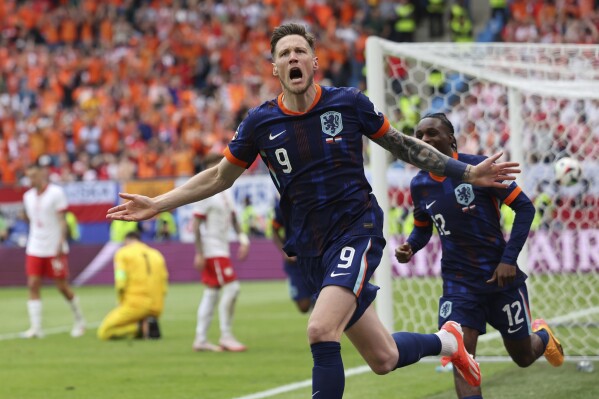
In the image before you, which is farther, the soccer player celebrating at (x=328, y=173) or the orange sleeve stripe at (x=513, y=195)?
the orange sleeve stripe at (x=513, y=195)

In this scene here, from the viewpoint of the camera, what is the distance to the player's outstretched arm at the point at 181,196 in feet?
20.9

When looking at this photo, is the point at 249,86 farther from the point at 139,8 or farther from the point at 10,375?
A: the point at 10,375

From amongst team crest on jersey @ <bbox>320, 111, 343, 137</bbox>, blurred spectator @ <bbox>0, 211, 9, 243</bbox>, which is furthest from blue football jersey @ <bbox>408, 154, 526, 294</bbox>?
blurred spectator @ <bbox>0, 211, 9, 243</bbox>

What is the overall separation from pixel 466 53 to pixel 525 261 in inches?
88.1

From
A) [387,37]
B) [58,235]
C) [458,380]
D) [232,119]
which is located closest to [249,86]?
[232,119]

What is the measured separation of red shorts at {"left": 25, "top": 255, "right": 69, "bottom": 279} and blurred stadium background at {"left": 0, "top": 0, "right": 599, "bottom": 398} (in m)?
1.29

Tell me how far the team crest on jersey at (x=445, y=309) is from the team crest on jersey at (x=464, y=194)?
665 mm

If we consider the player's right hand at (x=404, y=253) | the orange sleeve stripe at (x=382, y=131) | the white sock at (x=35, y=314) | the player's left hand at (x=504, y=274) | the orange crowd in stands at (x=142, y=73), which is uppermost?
the orange crowd in stands at (x=142, y=73)

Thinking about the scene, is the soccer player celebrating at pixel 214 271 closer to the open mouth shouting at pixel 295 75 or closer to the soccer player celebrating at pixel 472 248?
the soccer player celebrating at pixel 472 248

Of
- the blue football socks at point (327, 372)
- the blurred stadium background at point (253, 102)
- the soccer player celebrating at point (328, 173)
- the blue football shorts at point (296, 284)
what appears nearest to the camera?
the blue football socks at point (327, 372)

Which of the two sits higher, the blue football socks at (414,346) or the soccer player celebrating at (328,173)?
the soccer player celebrating at (328,173)

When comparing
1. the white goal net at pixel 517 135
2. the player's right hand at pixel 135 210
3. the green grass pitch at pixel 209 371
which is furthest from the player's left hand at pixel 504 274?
the white goal net at pixel 517 135

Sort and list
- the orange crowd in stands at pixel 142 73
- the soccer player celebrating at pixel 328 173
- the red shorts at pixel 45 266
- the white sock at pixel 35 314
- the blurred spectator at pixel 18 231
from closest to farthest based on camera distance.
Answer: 1. the soccer player celebrating at pixel 328 173
2. the white sock at pixel 35 314
3. the red shorts at pixel 45 266
4. the blurred spectator at pixel 18 231
5. the orange crowd in stands at pixel 142 73

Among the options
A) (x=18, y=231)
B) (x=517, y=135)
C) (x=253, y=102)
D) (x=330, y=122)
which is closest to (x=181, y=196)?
(x=330, y=122)
